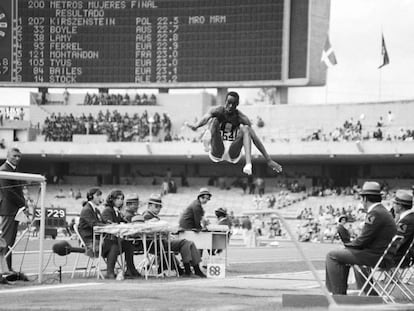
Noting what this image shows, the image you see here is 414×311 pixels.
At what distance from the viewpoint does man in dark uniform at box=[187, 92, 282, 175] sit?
47.1ft

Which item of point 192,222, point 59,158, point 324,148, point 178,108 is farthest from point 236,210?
point 192,222

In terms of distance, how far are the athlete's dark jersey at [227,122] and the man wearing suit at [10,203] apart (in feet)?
9.69

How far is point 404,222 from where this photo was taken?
40.1 ft

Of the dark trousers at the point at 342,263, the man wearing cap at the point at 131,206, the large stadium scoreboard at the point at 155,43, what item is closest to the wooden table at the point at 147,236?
the man wearing cap at the point at 131,206

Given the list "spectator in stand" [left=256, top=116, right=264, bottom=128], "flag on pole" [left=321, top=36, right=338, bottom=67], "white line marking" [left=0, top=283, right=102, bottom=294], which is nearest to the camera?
"white line marking" [left=0, top=283, right=102, bottom=294]

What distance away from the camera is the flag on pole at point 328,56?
49.7m

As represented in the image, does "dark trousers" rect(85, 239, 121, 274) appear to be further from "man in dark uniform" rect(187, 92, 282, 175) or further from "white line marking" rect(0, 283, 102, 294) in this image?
"man in dark uniform" rect(187, 92, 282, 175)

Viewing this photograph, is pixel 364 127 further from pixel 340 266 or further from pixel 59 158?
pixel 340 266

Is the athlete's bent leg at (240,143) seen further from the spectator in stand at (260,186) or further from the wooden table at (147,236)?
the spectator in stand at (260,186)

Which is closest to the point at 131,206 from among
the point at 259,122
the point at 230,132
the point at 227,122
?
the point at 230,132

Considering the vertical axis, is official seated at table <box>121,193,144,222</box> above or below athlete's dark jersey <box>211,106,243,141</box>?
below

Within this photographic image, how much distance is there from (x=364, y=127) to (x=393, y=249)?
4288 cm

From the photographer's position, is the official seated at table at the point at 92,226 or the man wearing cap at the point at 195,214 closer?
the official seated at table at the point at 92,226

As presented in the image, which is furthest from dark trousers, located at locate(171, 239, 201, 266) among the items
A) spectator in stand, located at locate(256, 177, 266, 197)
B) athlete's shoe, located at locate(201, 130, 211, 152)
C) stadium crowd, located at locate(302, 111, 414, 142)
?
stadium crowd, located at locate(302, 111, 414, 142)
